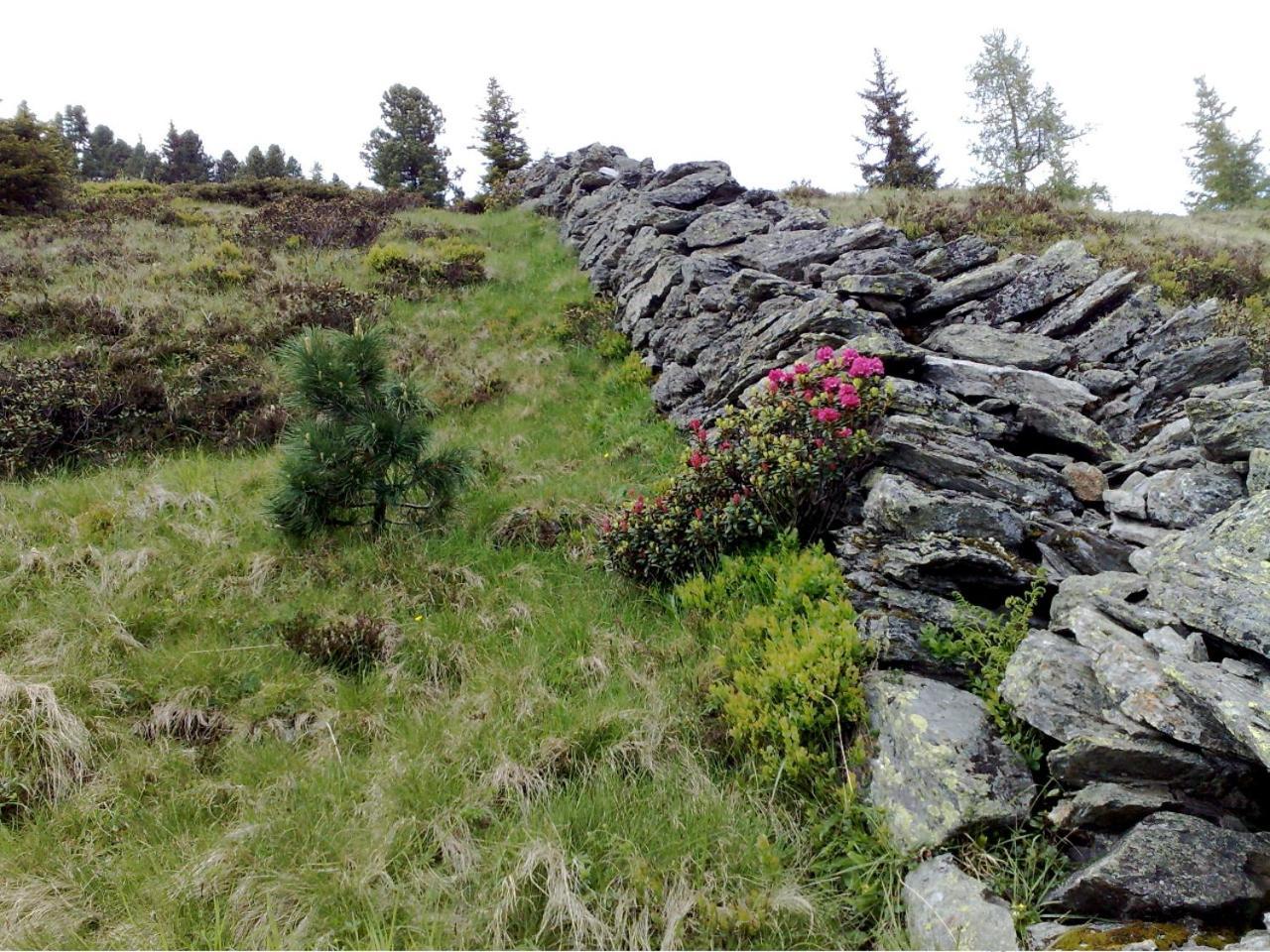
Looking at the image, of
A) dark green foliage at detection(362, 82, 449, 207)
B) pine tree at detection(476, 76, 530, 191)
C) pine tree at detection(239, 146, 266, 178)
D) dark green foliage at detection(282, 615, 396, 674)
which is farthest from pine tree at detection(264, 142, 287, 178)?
dark green foliage at detection(282, 615, 396, 674)

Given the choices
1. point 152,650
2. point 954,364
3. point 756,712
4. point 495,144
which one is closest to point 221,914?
point 152,650

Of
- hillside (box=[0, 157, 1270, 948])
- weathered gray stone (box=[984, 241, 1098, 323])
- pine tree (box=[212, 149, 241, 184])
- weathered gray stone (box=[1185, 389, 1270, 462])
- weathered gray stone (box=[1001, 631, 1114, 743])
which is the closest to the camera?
hillside (box=[0, 157, 1270, 948])

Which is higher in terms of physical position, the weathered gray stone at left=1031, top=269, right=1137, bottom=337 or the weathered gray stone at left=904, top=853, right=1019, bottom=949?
the weathered gray stone at left=1031, top=269, right=1137, bottom=337

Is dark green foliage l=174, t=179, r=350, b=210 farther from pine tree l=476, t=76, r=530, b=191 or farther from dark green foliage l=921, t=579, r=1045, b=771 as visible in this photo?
dark green foliage l=921, t=579, r=1045, b=771

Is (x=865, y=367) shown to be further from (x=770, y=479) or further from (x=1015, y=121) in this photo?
(x=1015, y=121)

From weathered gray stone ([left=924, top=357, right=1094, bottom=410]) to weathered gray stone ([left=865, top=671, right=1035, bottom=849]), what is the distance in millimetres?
3798

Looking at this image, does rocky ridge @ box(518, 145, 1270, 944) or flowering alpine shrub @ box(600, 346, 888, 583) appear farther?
flowering alpine shrub @ box(600, 346, 888, 583)

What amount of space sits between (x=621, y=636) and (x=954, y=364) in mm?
4645

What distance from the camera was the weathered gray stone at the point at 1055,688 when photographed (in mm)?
3318

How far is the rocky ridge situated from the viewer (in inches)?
115

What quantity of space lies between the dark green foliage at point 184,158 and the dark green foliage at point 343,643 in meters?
56.1

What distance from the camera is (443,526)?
6945 mm

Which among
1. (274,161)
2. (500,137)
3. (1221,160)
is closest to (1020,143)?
(1221,160)

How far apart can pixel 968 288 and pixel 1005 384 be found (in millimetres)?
2558
